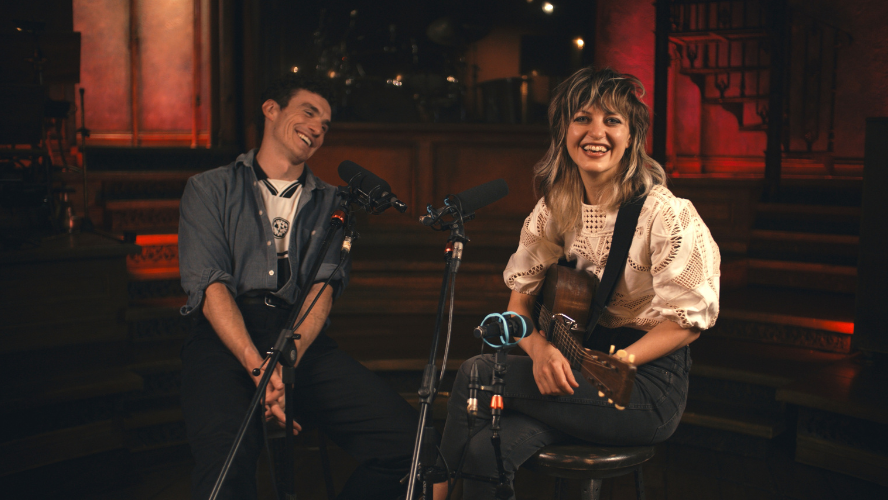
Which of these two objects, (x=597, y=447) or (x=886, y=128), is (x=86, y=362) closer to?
(x=597, y=447)

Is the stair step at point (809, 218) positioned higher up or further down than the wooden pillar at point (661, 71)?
further down

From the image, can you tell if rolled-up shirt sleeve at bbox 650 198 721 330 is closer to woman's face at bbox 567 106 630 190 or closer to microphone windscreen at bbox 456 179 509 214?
woman's face at bbox 567 106 630 190

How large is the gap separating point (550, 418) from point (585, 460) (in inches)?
4.6

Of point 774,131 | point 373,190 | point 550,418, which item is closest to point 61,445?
point 373,190

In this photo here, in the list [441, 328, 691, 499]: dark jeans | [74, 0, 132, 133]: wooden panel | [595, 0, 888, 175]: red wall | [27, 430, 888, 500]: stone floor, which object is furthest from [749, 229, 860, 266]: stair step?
[74, 0, 132, 133]: wooden panel

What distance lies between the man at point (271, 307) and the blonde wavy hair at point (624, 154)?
0.70 m

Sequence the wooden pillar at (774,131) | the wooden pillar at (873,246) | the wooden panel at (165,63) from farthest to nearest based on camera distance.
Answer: the wooden panel at (165,63), the wooden pillar at (774,131), the wooden pillar at (873,246)

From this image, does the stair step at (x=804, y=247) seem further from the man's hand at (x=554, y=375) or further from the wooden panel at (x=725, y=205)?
the man's hand at (x=554, y=375)

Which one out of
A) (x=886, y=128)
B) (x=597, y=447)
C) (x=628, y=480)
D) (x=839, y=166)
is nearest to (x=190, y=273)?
(x=597, y=447)

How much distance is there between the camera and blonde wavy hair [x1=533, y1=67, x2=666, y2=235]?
1700 millimetres

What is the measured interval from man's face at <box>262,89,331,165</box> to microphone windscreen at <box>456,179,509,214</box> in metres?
0.92

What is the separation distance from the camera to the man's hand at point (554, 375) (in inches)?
59.0

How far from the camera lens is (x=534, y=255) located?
186 cm

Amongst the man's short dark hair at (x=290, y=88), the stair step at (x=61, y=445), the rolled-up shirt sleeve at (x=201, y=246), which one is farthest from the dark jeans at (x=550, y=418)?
the stair step at (x=61, y=445)
